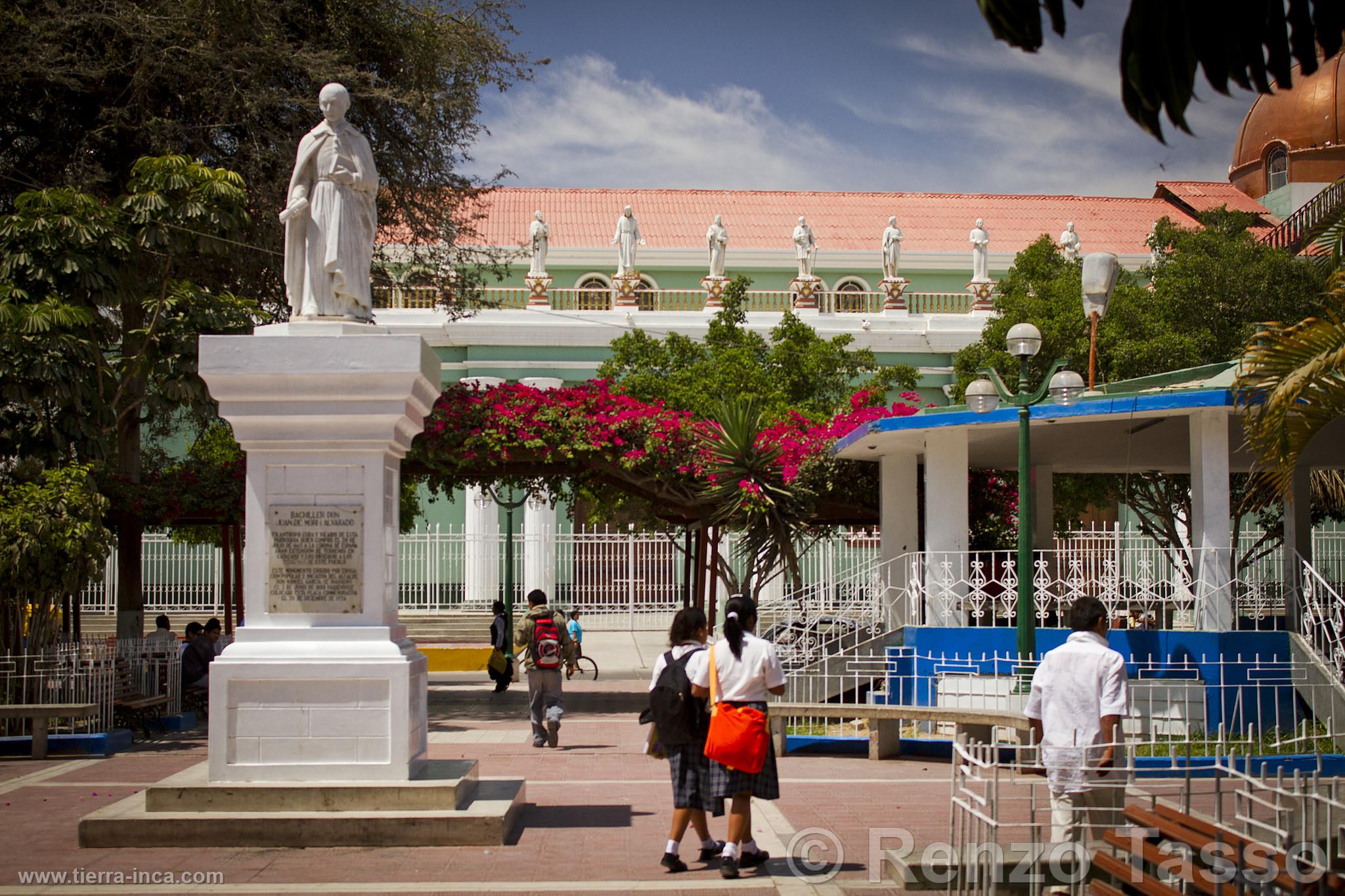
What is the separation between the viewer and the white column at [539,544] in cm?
2703

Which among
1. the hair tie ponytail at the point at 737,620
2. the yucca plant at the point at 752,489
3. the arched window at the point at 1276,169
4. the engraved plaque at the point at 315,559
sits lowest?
the hair tie ponytail at the point at 737,620

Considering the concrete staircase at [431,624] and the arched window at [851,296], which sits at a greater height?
the arched window at [851,296]

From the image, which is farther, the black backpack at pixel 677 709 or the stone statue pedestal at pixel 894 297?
the stone statue pedestal at pixel 894 297

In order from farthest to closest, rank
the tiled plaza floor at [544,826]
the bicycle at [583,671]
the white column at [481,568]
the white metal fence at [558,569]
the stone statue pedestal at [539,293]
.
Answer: the stone statue pedestal at [539,293] < the white column at [481,568] < the white metal fence at [558,569] < the bicycle at [583,671] < the tiled plaza floor at [544,826]

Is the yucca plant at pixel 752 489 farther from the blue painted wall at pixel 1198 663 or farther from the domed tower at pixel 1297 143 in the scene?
the domed tower at pixel 1297 143

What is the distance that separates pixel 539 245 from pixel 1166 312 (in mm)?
14124

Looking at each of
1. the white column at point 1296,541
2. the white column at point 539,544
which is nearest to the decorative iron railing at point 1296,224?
the white column at point 1296,541

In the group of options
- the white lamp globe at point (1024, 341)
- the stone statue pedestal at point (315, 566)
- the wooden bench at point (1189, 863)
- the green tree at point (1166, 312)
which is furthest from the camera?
the green tree at point (1166, 312)

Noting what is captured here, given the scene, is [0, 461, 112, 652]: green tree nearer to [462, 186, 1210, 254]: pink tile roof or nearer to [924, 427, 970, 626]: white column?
[924, 427, 970, 626]: white column

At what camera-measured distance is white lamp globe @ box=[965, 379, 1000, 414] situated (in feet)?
42.7

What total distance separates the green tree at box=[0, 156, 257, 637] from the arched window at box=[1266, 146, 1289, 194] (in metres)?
32.0

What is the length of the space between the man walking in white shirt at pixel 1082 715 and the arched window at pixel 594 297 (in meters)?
24.7

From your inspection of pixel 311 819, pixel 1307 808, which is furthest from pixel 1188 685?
pixel 311 819

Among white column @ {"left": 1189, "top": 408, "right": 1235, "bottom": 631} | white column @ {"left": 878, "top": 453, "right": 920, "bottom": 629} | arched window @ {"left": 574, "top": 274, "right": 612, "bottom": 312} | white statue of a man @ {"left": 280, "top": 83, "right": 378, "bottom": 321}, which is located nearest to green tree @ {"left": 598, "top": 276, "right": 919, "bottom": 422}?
white column @ {"left": 878, "top": 453, "right": 920, "bottom": 629}
